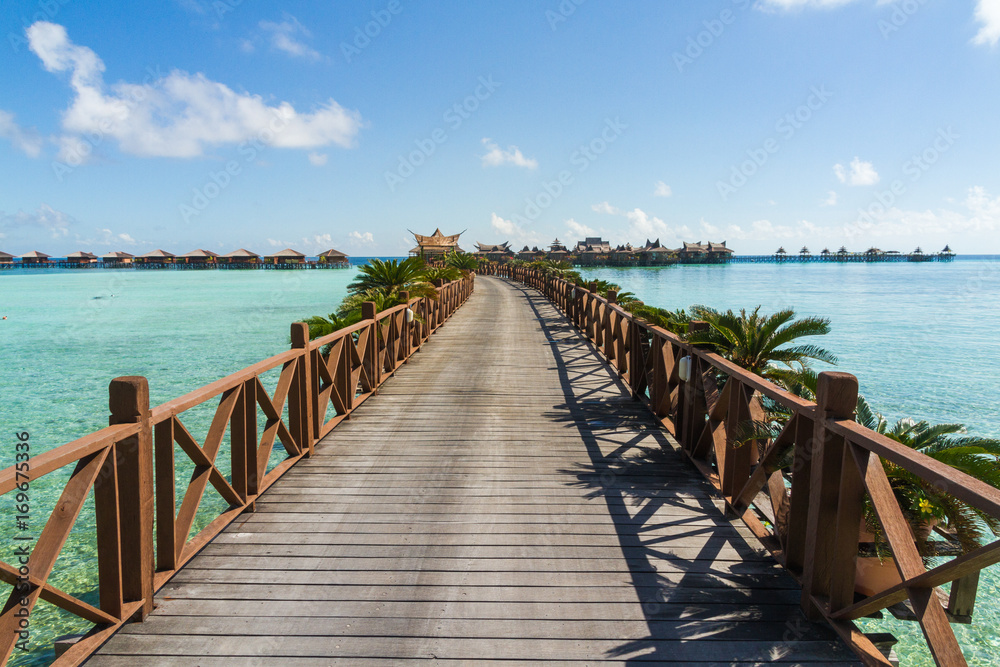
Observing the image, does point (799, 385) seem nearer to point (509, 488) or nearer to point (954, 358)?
point (509, 488)

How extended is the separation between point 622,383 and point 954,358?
827 inches

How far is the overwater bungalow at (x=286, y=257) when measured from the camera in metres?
91.7

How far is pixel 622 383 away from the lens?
813cm

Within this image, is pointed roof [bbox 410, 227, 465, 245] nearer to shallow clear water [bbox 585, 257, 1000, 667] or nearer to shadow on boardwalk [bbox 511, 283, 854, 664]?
shallow clear water [bbox 585, 257, 1000, 667]

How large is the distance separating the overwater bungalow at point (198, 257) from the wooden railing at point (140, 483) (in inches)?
3998

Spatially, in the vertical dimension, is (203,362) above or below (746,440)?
below

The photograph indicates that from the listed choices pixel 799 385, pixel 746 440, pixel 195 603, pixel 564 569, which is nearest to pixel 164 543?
pixel 195 603

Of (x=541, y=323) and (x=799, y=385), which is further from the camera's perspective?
(x=541, y=323)

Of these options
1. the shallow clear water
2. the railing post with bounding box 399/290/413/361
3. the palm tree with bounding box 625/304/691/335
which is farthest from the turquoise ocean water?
the palm tree with bounding box 625/304/691/335

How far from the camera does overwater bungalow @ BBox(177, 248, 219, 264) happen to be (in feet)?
309

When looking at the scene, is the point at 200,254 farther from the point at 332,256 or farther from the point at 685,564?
the point at 685,564

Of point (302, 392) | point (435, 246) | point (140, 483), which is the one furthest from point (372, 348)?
point (435, 246)

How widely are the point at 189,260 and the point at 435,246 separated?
229ft

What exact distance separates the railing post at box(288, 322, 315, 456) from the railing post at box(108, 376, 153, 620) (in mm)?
2024
